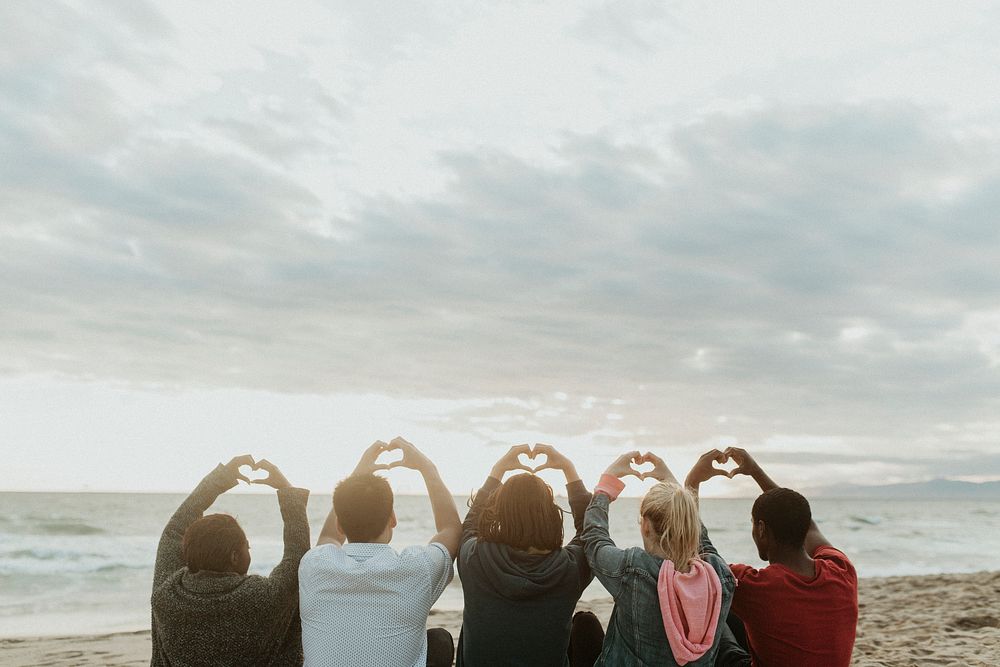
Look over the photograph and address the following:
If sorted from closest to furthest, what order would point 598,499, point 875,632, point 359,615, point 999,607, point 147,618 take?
1. point 359,615
2. point 598,499
3. point 875,632
4. point 999,607
5. point 147,618

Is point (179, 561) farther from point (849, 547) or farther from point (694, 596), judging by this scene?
point (849, 547)

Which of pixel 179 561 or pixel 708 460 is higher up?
pixel 708 460

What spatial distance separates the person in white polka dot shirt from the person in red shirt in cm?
146

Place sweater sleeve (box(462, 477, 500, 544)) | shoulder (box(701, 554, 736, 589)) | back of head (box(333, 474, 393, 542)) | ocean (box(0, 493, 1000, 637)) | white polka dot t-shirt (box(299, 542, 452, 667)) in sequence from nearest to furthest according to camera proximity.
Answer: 1. white polka dot t-shirt (box(299, 542, 452, 667))
2. back of head (box(333, 474, 393, 542))
3. shoulder (box(701, 554, 736, 589))
4. sweater sleeve (box(462, 477, 500, 544))
5. ocean (box(0, 493, 1000, 637))

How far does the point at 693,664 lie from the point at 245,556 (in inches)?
76.3

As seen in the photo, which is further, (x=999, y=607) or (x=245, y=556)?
(x=999, y=607)

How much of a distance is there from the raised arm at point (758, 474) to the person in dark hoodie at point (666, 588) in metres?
0.69

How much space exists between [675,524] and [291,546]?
1.63 meters

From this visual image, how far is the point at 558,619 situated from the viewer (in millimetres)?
3652

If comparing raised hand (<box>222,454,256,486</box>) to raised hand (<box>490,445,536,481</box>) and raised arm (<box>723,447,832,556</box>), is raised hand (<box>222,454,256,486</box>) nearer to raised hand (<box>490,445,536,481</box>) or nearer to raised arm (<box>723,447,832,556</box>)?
raised hand (<box>490,445,536,481</box>)

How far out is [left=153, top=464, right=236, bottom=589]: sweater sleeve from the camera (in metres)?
3.59

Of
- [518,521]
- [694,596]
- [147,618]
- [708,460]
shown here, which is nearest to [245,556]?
[518,521]

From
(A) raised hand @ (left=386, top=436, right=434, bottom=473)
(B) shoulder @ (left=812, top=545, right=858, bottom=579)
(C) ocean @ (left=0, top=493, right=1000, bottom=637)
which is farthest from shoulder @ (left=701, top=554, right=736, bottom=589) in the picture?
(C) ocean @ (left=0, top=493, right=1000, bottom=637)

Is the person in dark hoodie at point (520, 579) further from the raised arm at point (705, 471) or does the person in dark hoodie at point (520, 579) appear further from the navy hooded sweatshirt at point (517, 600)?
the raised arm at point (705, 471)
